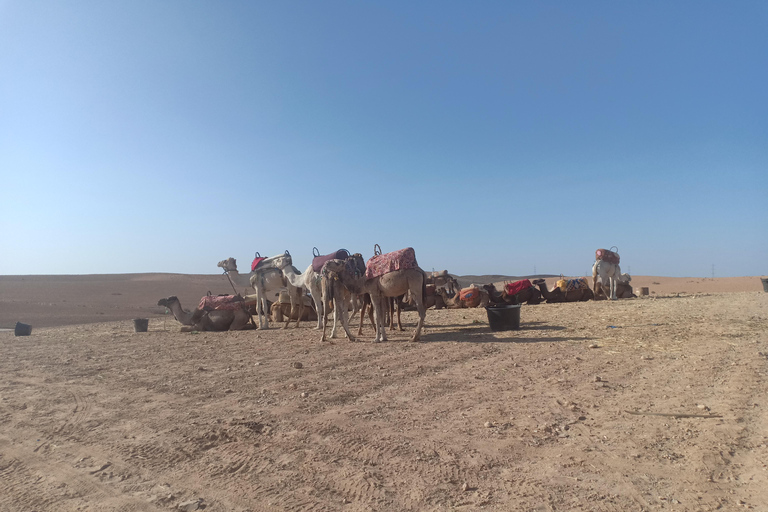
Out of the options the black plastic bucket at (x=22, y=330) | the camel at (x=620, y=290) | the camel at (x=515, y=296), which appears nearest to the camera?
A: the black plastic bucket at (x=22, y=330)

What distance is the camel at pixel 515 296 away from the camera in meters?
19.4

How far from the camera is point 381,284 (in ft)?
37.7

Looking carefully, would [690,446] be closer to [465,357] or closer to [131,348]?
[465,357]

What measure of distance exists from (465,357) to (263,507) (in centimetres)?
593

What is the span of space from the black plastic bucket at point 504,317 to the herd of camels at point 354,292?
1810 mm

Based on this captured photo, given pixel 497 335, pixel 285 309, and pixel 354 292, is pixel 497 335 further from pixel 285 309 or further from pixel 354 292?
pixel 285 309

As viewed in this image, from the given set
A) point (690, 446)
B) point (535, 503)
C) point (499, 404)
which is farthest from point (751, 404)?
point (535, 503)

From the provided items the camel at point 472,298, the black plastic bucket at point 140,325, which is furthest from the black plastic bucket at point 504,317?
the black plastic bucket at point 140,325

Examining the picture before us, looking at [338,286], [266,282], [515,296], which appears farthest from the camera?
A: [515,296]

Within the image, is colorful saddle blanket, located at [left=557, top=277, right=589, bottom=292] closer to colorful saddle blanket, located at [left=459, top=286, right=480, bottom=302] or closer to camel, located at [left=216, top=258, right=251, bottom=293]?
colorful saddle blanket, located at [left=459, top=286, right=480, bottom=302]

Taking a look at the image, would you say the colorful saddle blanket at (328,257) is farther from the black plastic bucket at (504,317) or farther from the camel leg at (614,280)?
the camel leg at (614,280)

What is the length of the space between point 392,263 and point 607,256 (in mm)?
13635

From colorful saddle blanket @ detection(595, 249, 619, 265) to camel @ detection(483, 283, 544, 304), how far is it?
10.1 feet

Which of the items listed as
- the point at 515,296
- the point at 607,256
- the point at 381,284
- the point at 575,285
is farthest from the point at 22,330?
the point at 607,256
